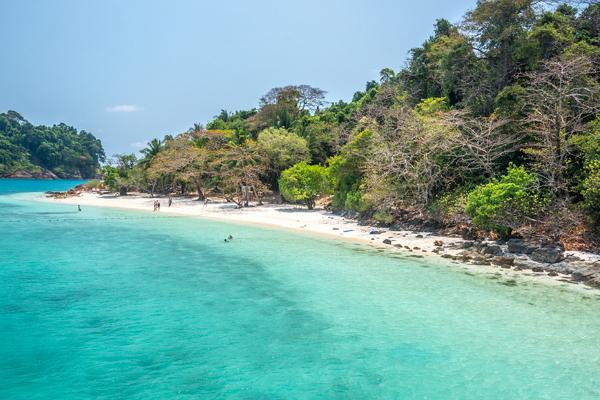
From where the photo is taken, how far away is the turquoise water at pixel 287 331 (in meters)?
7.81

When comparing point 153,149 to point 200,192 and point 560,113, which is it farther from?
point 560,113

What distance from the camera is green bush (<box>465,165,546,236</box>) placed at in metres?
18.2

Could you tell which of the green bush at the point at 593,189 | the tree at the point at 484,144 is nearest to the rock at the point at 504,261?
the green bush at the point at 593,189

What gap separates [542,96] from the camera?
764 inches

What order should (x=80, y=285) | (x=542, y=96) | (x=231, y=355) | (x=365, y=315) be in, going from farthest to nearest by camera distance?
1. (x=542, y=96)
2. (x=80, y=285)
3. (x=365, y=315)
4. (x=231, y=355)

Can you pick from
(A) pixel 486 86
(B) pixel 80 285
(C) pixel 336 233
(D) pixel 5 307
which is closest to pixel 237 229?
(C) pixel 336 233

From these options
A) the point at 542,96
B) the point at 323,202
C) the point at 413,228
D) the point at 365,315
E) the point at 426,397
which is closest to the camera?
the point at 426,397

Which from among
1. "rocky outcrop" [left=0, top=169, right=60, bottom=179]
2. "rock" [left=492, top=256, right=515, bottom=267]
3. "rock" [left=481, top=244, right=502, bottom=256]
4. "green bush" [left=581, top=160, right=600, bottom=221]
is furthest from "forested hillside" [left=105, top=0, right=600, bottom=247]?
"rocky outcrop" [left=0, top=169, right=60, bottom=179]

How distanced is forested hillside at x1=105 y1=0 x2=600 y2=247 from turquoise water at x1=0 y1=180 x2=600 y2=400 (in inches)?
210

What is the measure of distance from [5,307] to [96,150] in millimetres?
143673

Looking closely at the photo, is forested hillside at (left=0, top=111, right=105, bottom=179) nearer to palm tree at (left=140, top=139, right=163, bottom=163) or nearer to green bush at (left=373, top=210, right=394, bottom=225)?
palm tree at (left=140, top=139, right=163, bottom=163)

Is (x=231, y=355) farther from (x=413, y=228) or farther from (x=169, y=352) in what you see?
(x=413, y=228)

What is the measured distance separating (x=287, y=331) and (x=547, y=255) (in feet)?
37.4

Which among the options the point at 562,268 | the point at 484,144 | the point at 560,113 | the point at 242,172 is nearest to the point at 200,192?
the point at 242,172
